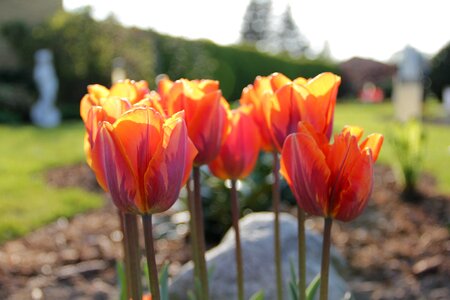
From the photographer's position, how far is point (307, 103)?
122cm

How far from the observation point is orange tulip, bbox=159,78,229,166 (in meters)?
1.23

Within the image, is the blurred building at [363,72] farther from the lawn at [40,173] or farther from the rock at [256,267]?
the rock at [256,267]

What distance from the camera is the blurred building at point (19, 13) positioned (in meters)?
16.5

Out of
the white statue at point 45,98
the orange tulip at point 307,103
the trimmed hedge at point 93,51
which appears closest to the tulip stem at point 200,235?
the orange tulip at point 307,103

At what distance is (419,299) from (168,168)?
241 centimetres

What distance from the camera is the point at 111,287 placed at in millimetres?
3156

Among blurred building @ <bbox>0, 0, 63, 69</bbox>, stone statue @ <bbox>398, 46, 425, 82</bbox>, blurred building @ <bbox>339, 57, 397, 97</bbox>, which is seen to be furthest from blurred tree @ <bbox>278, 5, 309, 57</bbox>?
stone statue @ <bbox>398, 46, 425, 82</bbox>

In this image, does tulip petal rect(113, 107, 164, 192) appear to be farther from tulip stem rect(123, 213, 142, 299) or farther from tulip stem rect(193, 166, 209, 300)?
tulip stem rect(193, 166, 209, 300)

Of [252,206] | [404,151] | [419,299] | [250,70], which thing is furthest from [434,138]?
[250,70]

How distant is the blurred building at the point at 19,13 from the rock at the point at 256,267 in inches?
583

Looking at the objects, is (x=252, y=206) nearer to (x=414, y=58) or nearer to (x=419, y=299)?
(x=419, y=299)

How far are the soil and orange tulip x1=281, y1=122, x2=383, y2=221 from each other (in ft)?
7.04

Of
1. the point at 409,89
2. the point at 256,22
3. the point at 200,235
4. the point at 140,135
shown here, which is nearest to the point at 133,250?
the point at 140,135

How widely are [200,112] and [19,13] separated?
57.5 ft
